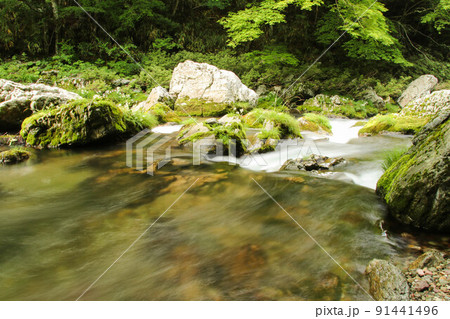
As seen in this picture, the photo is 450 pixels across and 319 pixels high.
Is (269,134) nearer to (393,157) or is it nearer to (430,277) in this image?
(393,157)

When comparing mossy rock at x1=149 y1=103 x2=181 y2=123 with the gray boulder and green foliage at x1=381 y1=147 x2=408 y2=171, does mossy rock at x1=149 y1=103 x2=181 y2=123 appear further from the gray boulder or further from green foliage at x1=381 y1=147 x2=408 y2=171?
the gray boulder

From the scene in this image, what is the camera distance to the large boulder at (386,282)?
192cm

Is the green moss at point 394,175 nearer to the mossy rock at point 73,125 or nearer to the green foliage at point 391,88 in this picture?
the mossy rock at point 73,125

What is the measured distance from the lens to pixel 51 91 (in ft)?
28.8

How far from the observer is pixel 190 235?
10.2ft

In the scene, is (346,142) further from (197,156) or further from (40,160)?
(40,160)

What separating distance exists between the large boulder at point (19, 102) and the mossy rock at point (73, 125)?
113 cm

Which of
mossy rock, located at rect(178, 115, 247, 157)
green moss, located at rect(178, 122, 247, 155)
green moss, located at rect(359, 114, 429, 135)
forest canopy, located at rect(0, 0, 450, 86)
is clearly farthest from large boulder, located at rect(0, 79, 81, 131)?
green moss, located at rect(359, 114, 429, 135)

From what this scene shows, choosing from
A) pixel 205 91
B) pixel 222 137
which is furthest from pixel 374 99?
pixel 222 137

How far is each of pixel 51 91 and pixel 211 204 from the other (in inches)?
311

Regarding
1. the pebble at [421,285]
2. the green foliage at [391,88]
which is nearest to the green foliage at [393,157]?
the pebble at [421,285]

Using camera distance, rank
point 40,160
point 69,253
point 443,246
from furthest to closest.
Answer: point 40,160, point 69,253, point 443,246
